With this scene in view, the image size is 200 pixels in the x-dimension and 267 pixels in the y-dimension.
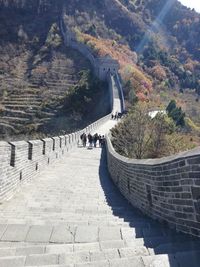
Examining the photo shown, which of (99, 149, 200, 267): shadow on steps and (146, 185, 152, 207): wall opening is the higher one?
(146, 185, 152, 207): wall opening

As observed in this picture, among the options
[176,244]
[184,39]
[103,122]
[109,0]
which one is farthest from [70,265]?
[184,39]

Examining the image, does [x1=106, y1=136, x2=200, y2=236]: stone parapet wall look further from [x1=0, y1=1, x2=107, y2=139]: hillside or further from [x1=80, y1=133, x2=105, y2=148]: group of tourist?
[x1=0, y1=1, x2=107, y2=139]: hillside

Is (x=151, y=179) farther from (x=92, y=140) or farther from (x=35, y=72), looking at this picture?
(x=35, y=72)

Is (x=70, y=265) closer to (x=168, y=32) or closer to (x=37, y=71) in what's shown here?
(x=37, y=71)

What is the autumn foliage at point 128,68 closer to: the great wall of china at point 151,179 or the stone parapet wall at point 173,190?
the great wall of china at point 151,179

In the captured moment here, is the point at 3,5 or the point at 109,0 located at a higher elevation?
the point at 109,0

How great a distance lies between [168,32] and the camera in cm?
14062

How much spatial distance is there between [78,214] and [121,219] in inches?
31.6

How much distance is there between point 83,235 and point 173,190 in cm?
134

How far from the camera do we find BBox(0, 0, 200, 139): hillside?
193ft

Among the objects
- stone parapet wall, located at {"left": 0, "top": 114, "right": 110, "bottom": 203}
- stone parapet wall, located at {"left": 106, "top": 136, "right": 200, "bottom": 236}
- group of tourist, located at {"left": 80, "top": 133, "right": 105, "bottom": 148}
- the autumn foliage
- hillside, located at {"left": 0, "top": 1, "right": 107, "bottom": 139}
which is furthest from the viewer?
the autumn foliage

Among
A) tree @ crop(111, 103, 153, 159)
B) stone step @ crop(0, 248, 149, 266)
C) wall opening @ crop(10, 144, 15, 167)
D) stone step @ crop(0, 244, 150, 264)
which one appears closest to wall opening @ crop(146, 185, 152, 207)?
stone step @ crop(0, 244, 150, 264)

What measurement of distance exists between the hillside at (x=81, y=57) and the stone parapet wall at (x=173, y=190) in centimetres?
4489

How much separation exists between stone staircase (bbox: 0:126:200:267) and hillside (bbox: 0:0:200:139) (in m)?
43.4
